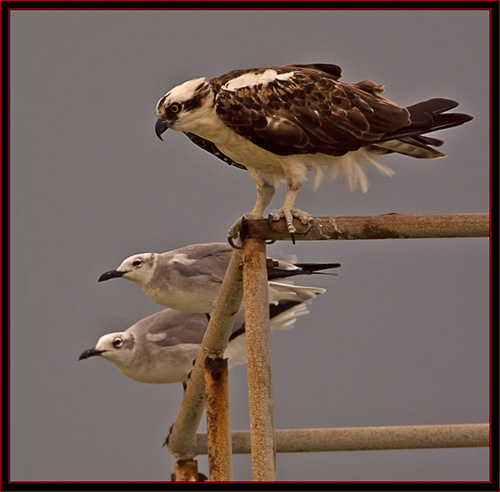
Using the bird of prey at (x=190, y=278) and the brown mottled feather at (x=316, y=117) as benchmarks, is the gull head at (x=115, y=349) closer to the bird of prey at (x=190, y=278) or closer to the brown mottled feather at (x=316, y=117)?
the bird of prey at (x=190, y=278)

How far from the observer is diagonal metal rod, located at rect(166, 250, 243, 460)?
5.02 meters

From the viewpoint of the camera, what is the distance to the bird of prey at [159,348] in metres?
7.82

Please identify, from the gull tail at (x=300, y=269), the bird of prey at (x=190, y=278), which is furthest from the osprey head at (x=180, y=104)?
the bird of prey at (x=190, y=278)

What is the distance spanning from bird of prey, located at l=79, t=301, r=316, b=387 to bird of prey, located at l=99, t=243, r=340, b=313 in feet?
1.53

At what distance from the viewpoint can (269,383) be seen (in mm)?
4578

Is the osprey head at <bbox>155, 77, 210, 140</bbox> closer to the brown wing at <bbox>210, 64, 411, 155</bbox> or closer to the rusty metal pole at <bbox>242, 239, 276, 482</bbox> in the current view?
the brown wing at <bbox>210, 64, 411, 155</bbox>

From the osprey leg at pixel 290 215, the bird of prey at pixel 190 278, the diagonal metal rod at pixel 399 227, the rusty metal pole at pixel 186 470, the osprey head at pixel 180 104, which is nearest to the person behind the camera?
the diagonal metal rod at pixel 399 227

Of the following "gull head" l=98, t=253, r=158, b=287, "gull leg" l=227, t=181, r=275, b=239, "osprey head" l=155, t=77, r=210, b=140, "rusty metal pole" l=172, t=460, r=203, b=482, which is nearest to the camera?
"osprey head" l=155, t=77, r=210, b=140

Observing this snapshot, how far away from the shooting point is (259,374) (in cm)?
456

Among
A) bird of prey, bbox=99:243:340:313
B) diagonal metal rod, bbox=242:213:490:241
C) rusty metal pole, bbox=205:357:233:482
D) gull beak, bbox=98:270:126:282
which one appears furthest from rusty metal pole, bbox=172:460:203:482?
diagonal metal rod, bbox=242:213:490:241

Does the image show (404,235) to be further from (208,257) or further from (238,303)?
(208,257)

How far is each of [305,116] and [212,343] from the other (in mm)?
1141

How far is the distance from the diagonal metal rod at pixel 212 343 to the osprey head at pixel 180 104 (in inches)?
37.3

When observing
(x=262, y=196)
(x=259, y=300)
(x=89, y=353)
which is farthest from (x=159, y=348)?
(x=259, y=300)
